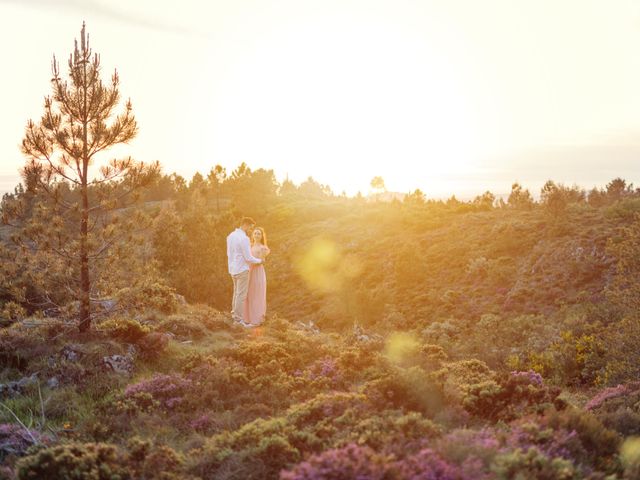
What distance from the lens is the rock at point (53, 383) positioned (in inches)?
346

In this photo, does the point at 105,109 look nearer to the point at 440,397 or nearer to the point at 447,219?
the point at 440,397

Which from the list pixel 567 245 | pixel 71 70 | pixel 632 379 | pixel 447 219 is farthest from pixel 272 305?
pixel 632 379

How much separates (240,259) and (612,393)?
9.50 m

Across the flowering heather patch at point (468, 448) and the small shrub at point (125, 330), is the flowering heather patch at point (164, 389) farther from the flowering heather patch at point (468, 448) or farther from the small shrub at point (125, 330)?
the flowering heather patch at point (468, 448)

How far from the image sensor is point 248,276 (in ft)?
46.0

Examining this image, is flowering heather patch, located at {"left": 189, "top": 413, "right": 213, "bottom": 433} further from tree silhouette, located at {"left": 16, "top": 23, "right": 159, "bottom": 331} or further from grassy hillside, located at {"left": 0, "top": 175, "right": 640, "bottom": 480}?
tree silhouette, located at {"left": 16, "top": 23, "right": 159, "bottom": 331}

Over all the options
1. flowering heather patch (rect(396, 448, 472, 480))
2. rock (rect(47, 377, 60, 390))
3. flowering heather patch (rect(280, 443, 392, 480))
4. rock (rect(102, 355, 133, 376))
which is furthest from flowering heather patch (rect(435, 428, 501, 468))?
rock (rect(47, 377, 60, 390))

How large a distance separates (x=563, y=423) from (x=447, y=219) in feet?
71.9

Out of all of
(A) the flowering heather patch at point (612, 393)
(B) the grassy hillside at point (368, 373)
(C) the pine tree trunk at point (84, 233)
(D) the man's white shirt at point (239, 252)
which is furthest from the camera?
(D) the man's white shirt at point (239, 252)

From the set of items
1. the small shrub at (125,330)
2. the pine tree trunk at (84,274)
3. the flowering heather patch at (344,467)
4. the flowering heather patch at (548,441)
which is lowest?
the flowering heather patch at (548,441)

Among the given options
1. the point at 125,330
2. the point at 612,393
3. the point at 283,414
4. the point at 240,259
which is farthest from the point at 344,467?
the point at 240,259

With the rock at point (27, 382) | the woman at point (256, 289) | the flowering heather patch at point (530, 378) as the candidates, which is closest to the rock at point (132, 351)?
the rock at point (27, 382)

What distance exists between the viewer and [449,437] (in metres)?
5.41

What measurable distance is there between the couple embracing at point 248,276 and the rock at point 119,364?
14.7ft
